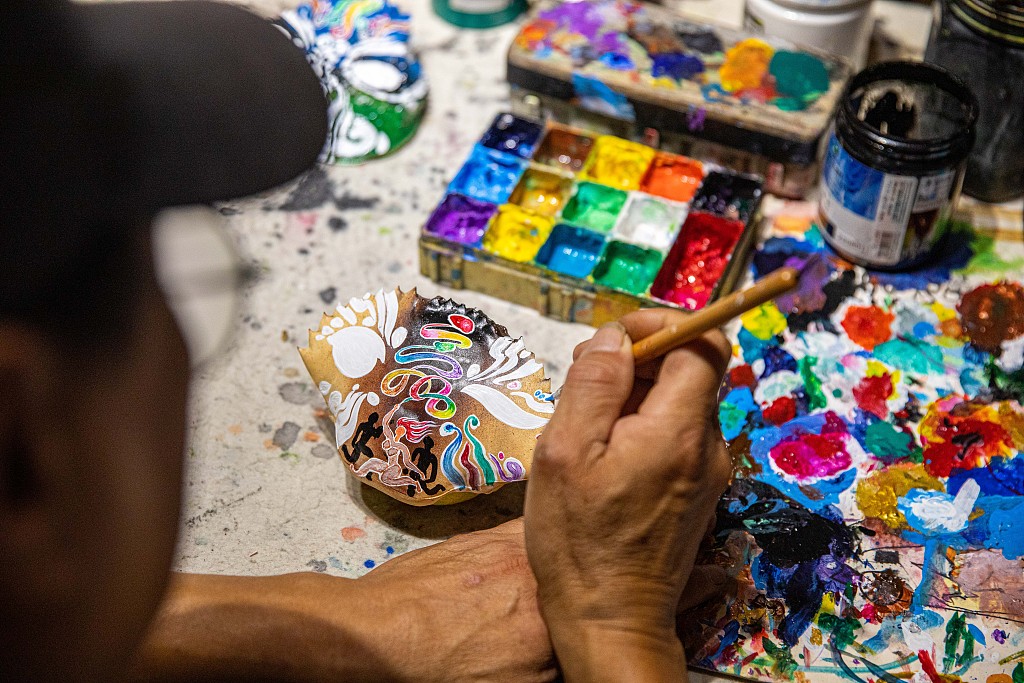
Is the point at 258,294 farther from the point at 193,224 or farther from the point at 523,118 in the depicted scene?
the point at 523,118

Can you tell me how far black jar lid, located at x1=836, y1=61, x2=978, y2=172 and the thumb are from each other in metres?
0.67

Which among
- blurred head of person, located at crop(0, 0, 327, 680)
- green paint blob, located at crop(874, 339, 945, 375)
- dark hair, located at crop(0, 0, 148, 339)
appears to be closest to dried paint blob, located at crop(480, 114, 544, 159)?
green paint blob, located at crop(874, 339, 945, 375)

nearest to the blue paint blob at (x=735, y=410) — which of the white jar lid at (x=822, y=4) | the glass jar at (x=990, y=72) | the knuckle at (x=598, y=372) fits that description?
the knuckle at (x=598, y=372)

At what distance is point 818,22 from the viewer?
195 cm

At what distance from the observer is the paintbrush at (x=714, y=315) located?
1044 millimetres

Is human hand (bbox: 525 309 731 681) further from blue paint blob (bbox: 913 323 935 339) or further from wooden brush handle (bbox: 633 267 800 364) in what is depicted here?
blue paint blob (bbox: 913 323 935 339)

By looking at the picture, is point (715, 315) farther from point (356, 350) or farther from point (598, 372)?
point (356, 350)

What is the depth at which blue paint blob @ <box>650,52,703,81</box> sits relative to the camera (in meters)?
1.92

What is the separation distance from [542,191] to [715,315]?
0.81 metres

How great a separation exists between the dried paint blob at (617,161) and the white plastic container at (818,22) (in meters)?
0.39

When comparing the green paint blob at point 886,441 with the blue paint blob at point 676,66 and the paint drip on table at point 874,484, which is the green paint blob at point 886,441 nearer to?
the paint drip on table at point 874,484

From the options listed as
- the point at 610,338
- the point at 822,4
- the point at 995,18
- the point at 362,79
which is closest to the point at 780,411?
the point at 610,338

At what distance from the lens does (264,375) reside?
168 cm

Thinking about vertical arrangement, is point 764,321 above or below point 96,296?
below
